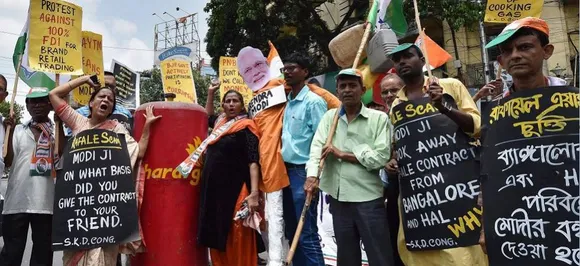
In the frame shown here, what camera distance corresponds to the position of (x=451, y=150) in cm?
271

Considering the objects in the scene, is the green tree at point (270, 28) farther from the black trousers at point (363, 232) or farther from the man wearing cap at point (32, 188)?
the black trousers at point (363, 232)

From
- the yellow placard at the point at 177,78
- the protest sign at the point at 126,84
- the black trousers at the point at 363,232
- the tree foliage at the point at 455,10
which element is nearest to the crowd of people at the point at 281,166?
the black trousers at the point at 363,232

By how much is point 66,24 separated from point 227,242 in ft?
8.33

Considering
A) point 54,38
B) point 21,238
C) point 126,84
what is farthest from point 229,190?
point 126,84

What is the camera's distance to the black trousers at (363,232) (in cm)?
291

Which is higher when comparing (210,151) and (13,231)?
(210,151)

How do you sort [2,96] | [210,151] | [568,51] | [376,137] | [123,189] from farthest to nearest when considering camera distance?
[568,51] → [2,96] → [210,151] → [123,189] → [376,137]

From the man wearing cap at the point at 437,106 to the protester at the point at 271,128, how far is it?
0.97m

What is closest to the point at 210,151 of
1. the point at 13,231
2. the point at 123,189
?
the point at 123,189

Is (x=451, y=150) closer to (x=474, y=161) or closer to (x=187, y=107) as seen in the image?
(x=474, y=161)

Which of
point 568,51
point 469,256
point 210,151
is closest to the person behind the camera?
point 469,256

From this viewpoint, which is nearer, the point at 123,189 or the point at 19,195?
the point at 123,189

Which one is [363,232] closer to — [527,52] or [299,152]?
[299,152]

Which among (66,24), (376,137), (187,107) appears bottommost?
(376,137)
